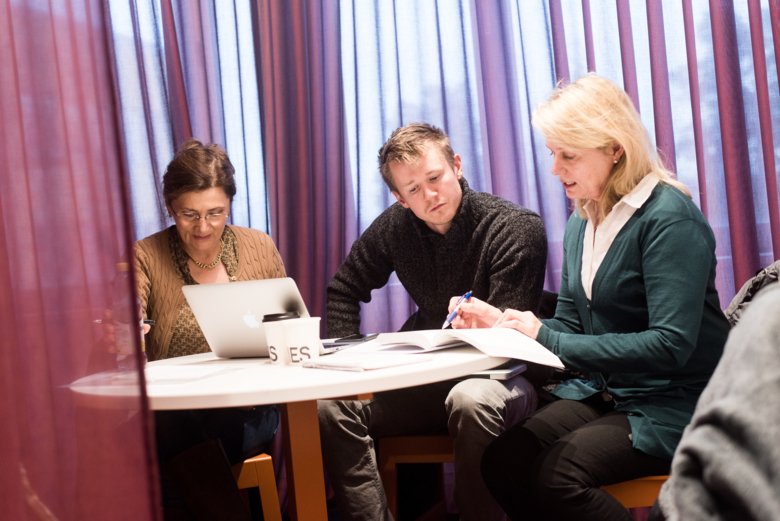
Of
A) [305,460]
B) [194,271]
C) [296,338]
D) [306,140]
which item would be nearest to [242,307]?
[296,338]

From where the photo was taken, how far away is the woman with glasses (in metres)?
1.96

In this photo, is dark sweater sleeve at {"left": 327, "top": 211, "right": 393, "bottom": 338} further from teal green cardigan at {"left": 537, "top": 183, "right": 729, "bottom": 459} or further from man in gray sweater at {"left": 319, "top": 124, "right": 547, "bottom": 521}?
teal green cardigan at {"left": 537, "top": 183, "right": 729, "bottom": 459}

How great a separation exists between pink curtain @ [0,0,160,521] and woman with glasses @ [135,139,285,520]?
44.8 inches

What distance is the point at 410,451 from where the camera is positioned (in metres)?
2.02

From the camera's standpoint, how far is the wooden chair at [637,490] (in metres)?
1.51

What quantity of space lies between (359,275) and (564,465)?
3.65ft

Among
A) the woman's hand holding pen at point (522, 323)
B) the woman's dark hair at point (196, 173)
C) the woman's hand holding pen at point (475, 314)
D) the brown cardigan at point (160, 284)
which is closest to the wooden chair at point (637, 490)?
the woman's hand holding pen at point (522, 323)

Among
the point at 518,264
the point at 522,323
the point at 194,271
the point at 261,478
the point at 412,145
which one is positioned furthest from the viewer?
the point at 194,271

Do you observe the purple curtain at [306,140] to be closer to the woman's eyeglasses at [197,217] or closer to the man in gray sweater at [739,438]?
the woman's eyeglasses at [197,217]

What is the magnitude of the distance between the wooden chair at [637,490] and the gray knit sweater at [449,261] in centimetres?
66

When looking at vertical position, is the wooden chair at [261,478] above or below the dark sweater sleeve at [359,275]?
below

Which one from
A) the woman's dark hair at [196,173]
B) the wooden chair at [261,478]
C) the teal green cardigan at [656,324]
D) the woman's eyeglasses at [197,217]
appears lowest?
the wooden chair at [261,478]

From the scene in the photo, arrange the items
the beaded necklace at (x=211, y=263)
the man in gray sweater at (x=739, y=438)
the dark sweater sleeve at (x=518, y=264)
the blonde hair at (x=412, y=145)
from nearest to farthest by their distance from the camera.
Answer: the man in gray sweater at (x=739, y=438), the dark sweater sleeve at (x=518, y=264), the blonde hair at (x=412, y=145), the beaded necklace at (x=211, y=263)

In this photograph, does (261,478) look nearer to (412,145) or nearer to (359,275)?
(359,275)
